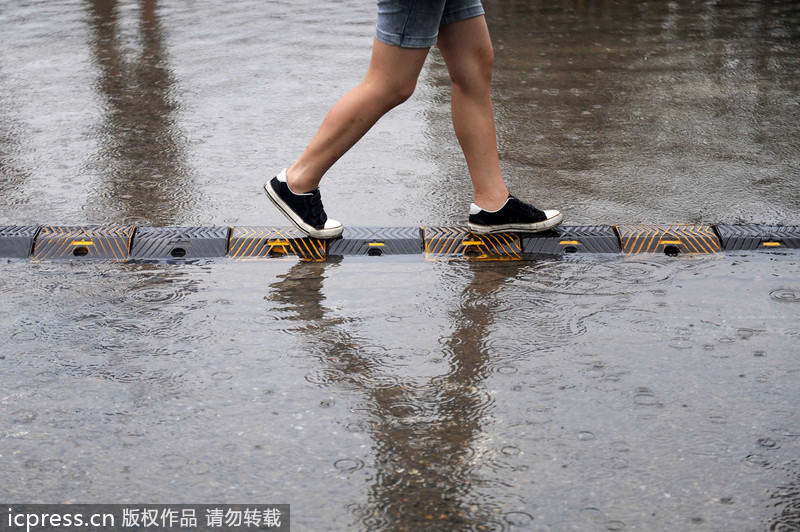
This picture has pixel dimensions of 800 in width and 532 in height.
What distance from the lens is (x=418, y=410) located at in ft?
8.30

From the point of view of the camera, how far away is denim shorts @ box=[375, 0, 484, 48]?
130 inches

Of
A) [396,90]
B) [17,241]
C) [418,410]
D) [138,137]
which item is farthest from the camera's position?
[138,137]

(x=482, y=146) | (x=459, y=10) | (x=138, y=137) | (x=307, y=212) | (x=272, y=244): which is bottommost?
(x=138, y=137)

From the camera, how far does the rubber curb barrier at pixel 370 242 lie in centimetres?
354

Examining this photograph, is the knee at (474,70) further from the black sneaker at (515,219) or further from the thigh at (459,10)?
the black sneaker at (515,219)

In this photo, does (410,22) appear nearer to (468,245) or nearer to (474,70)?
(474,70)

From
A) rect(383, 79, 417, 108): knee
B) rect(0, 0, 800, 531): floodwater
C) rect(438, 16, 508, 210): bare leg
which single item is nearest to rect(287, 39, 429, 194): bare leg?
rect(383, 79, 417, 108): knee

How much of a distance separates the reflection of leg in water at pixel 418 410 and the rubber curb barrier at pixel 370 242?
0.24 meters

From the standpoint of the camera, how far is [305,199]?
3.62 meters

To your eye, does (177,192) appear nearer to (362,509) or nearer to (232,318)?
(232,318)

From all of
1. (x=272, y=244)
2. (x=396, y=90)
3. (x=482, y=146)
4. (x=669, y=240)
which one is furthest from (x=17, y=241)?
(x=669, y=240)

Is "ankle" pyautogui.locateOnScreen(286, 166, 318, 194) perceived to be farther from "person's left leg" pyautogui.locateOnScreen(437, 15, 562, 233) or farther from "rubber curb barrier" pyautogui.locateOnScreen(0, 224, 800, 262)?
"person's left leg" pyautogui.locateOnScreen(437, 15, 562, 233)

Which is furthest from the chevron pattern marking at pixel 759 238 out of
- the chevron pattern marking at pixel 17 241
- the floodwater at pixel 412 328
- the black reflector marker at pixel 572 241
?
the chevron pattern marking at pixel 17 241

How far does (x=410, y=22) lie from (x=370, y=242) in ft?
2.61
